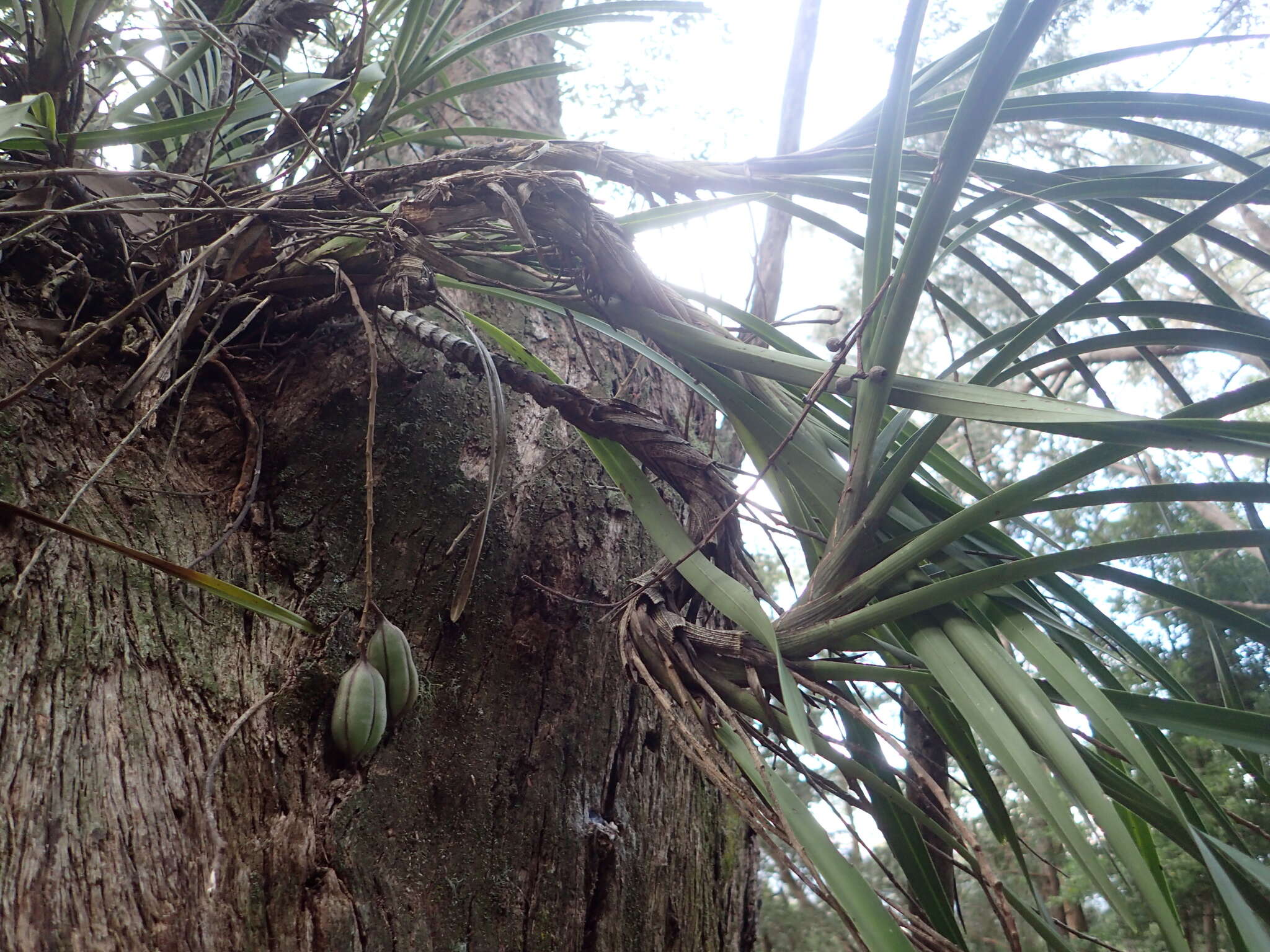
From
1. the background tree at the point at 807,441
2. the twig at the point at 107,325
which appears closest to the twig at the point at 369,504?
the background tree at the point at 807,441

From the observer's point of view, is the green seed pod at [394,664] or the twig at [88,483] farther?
the green seed pod at [394,664]

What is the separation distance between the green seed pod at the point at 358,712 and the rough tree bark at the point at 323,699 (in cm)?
3

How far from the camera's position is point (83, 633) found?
25.3 inches

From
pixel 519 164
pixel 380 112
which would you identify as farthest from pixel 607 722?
pixel 380 112

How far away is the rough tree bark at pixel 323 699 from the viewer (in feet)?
1.91

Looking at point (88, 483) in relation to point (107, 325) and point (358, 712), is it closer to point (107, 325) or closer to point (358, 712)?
point (107, 325)

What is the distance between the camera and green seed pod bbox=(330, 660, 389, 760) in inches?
27.2

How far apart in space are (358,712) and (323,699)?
0.07 m

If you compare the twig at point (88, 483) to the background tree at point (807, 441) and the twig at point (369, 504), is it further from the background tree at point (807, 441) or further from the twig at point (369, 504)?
the twig at point (369, 504)

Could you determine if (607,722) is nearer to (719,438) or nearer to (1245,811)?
(719,438)

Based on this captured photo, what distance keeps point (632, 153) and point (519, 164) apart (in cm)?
14

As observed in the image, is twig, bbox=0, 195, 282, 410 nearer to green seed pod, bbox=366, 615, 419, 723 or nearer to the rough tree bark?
the rough tree bark

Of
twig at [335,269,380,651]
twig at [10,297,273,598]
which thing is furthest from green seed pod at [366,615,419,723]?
twig at [10,297,273,598]

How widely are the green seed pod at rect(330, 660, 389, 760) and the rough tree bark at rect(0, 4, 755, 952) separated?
3cm
